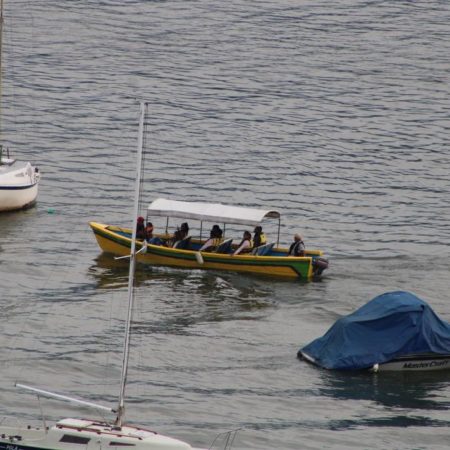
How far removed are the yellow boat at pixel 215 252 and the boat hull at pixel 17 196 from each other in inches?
273

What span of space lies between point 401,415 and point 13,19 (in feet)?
196

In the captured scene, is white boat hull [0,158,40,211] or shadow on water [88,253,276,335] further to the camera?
white boat hull [0,158,40,211]

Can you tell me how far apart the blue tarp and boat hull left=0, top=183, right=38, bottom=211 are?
2157cm

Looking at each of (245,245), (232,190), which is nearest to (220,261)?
(245,245)

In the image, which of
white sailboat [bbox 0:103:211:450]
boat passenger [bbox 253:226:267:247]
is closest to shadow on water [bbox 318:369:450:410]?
white sailboat [bbox 0:103:211:450]

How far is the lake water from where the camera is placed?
4119 cm

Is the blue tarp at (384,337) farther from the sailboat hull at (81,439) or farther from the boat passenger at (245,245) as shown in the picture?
the sailboat hull at (81,439)

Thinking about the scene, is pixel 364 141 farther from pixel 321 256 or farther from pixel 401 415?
pixel 401 415

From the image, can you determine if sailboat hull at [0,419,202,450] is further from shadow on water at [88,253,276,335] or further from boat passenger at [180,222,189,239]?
boat passenger at [180,222,189,239]

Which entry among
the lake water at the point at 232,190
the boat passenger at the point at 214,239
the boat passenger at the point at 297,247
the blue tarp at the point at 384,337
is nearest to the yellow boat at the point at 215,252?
the boat passenger at the point at 214,239

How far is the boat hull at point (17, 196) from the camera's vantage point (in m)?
61.2

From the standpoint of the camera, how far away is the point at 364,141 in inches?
3014

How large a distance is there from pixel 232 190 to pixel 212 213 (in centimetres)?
1300

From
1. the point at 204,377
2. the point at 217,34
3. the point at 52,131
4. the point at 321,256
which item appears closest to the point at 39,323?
the point at 204,377
